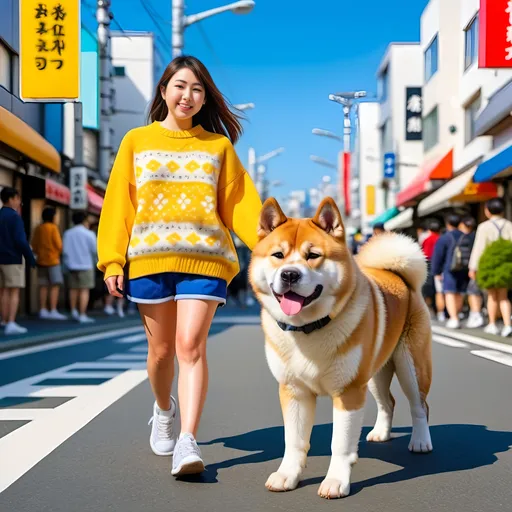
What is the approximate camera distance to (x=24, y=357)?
30.2 ft

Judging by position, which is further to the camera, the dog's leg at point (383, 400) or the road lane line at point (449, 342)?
the road lane line at point (449, 342)

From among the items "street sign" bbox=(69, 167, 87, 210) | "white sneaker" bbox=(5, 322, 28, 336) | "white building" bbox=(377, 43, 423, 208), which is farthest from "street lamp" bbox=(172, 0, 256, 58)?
"white building" bbox=(377, 43, 423, 208)

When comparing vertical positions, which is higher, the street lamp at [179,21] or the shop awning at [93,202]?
the street lamp at [179,21]

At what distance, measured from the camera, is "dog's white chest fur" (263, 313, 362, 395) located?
349 centimetres

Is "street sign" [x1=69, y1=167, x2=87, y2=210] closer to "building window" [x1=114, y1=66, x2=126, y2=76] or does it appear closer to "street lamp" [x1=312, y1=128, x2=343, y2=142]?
"building window" [x1=114, y1=66, x2=126, y2=76]

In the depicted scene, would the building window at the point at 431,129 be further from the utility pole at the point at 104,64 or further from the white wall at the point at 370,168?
the utility pole at the point at 104,64

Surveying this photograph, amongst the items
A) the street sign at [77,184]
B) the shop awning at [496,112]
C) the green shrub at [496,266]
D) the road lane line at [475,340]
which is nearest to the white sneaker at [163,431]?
the road lane line at [475,340]

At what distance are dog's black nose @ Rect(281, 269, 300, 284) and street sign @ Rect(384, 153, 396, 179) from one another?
37128 millimetres

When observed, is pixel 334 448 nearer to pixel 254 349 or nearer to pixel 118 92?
pixel 254 349

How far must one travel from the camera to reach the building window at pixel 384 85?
4434 cm

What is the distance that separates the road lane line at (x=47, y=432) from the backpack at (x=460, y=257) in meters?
7.50

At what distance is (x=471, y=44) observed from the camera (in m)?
24.2

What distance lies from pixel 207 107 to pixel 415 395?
5.80 ft

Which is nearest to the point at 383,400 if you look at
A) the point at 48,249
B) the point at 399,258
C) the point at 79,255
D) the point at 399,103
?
the point at 399,258
